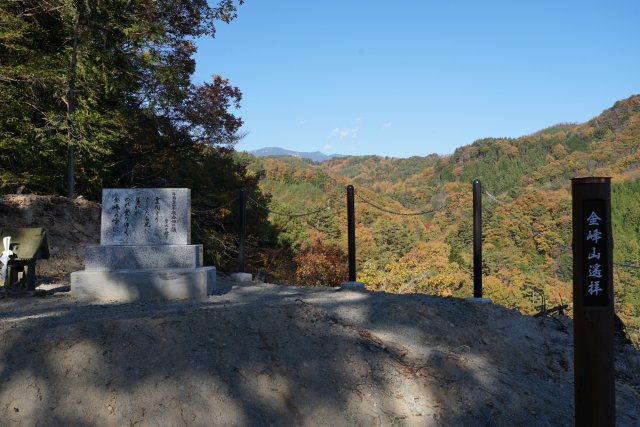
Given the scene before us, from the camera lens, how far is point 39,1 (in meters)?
11.3

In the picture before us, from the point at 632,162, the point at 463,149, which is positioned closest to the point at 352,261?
the point at 632,162

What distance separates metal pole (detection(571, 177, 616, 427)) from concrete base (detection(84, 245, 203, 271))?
16.3 ft

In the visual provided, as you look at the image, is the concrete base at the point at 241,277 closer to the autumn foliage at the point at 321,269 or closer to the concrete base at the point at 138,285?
the concrete base at the point at 138,285

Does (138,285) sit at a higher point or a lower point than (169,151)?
lower

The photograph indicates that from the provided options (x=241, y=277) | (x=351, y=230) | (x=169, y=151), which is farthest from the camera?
(x=169, y=151)

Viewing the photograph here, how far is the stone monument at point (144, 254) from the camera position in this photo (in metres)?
6.34

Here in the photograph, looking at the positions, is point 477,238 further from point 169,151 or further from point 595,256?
point 169,151

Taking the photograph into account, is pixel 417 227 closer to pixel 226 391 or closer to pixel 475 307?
pixel 475 307

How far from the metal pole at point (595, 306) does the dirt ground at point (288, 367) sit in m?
1.14

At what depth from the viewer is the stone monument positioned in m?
6.34

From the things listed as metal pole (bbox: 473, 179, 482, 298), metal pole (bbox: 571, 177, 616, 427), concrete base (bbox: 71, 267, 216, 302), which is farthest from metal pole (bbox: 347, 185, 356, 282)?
metal pole (bbox: 571, 177, 616, 427)

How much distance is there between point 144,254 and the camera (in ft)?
21.9

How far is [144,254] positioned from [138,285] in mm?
521

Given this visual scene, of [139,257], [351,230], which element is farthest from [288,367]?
[139,257]
